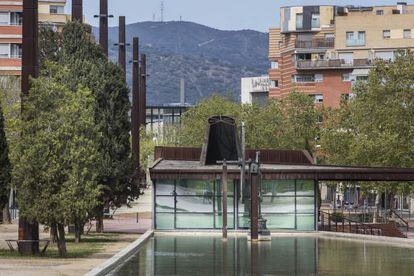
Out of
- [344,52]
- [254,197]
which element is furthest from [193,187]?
[344,52]

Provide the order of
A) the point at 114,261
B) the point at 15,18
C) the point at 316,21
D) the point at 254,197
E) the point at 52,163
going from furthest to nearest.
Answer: the point at 316,21, the point at 15,18, the point at 254,197, the point at 52,163, the point at 114,261

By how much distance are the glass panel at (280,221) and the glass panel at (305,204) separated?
0.58 meters

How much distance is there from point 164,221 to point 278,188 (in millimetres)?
6095

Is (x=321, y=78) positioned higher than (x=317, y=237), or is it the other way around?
(x=321, y=78)

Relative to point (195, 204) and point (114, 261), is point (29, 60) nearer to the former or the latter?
point (114, 261)

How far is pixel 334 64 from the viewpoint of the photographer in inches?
6334

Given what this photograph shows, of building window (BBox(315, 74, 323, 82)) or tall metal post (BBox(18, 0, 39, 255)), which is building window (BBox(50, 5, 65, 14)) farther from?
tall metal post (BBox(18, 0, 39, 255))

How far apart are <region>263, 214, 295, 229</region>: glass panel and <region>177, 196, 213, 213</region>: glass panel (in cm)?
295

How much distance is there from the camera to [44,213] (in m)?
44.7

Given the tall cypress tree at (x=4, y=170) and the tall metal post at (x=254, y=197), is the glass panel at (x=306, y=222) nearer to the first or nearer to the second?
the tall metal post at (x=254, y=197)

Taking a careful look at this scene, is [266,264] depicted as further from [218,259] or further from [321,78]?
[321,78]

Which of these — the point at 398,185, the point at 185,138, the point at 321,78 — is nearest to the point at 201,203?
the point at 398,185

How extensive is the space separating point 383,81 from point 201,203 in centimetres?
2343

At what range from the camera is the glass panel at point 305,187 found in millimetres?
68062
